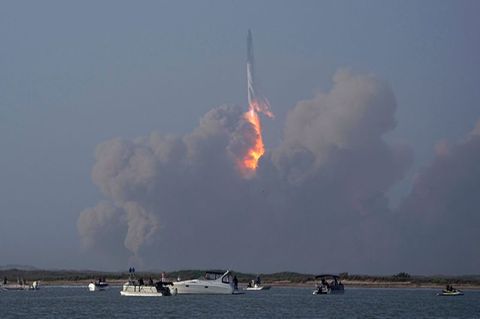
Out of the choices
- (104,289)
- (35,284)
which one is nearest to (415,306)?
(104,289)

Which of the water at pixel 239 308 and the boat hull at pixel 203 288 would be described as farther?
the boat hull at pixel 203 288

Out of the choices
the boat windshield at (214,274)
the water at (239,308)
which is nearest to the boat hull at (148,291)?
the water at (239,308)

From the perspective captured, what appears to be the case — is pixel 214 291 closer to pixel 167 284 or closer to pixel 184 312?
pixel 167 284

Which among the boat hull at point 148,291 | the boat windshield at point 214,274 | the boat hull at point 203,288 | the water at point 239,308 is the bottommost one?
the water at point 239,308

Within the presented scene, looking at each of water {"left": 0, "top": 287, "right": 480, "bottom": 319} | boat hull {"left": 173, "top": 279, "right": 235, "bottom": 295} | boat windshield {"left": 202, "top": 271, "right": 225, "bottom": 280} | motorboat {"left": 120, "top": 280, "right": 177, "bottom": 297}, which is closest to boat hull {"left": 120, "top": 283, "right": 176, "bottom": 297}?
motorboat {"left": 120, "top": 280, "right": 177, "bottom": 297}

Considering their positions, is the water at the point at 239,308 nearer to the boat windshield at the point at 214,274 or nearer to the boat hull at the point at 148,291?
the boat hull at the point at 148,291

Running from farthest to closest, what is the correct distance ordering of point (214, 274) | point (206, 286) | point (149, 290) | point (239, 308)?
point (214, 274), point (206, 286), point (149, 290), point (239, 308)

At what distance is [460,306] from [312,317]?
29.5 m

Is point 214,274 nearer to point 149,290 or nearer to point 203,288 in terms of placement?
point 203,288

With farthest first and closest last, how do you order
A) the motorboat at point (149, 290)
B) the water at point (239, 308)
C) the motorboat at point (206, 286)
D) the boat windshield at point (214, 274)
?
the boat windshield at point (214, 274) → the motorboat at point (206, 286) → the motorboat at point (149, 290) → the water at point (239, 308)

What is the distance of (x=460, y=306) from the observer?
124375mm

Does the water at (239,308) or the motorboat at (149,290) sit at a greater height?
the motorboat at (149,290)

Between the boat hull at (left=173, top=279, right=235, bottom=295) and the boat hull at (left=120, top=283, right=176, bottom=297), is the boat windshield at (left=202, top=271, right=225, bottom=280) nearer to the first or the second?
the boat hull at (left=173, top=279, right=235, bottom=295)

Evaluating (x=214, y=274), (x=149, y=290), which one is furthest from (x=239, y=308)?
(x=214, y=274)
